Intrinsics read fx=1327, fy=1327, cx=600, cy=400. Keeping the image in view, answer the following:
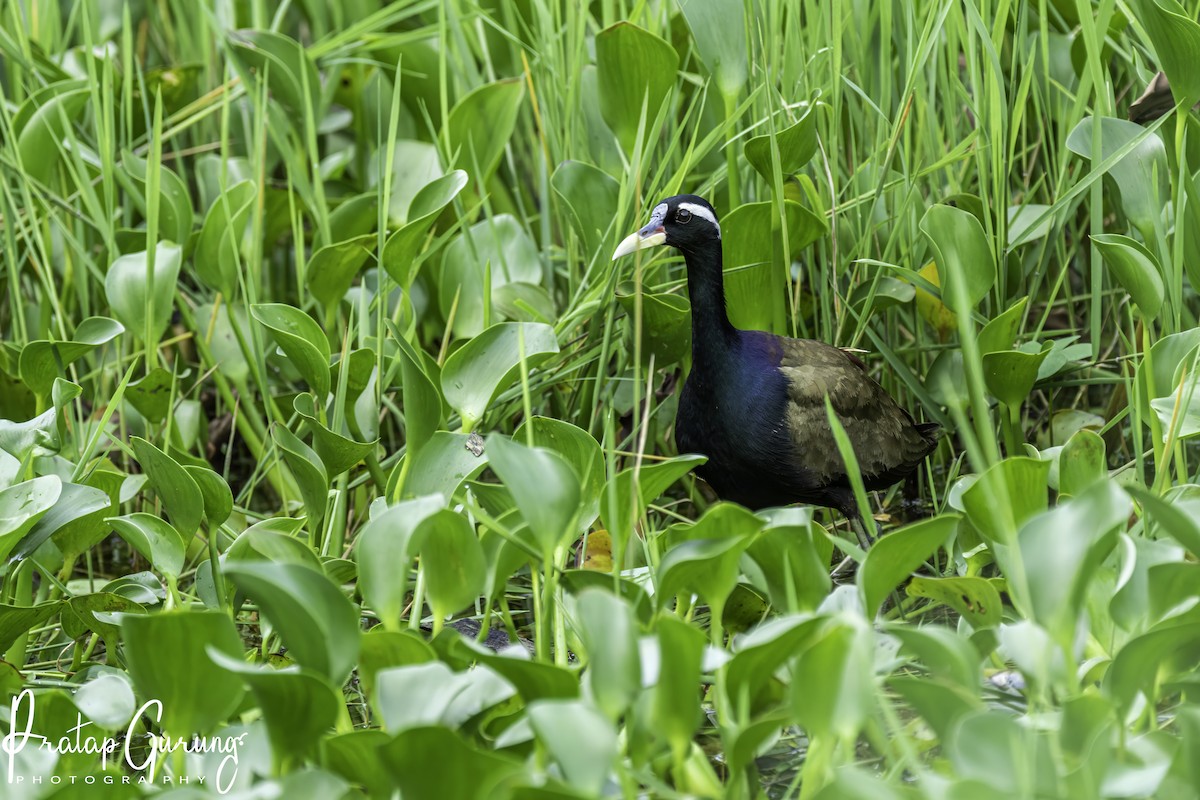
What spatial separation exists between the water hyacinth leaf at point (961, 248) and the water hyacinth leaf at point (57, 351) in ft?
5.70

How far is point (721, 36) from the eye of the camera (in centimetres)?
296

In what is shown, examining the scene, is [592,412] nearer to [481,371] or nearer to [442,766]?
[481,371]

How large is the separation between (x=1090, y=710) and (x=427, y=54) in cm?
289

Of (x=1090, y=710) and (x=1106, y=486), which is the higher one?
(x=1106, y=486)

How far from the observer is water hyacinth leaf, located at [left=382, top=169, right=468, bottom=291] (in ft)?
9.04

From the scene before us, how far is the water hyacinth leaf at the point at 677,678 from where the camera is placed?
5.58 ft

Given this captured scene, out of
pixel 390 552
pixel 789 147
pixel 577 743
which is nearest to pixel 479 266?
pixel 789 147

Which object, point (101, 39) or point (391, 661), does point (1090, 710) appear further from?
point (101, 39)

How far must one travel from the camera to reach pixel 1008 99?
3197 mm

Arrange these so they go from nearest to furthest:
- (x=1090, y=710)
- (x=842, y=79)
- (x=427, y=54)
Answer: (x=1090, y=710)
(x=842, y=79)
(x=427, y=54)

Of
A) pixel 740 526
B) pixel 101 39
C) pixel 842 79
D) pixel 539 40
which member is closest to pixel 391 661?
pixel 740 526

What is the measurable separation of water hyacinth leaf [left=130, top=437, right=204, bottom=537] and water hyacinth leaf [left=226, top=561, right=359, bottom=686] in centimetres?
69

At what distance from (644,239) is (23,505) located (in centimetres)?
137

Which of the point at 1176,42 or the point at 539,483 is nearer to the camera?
the point at 539,483
